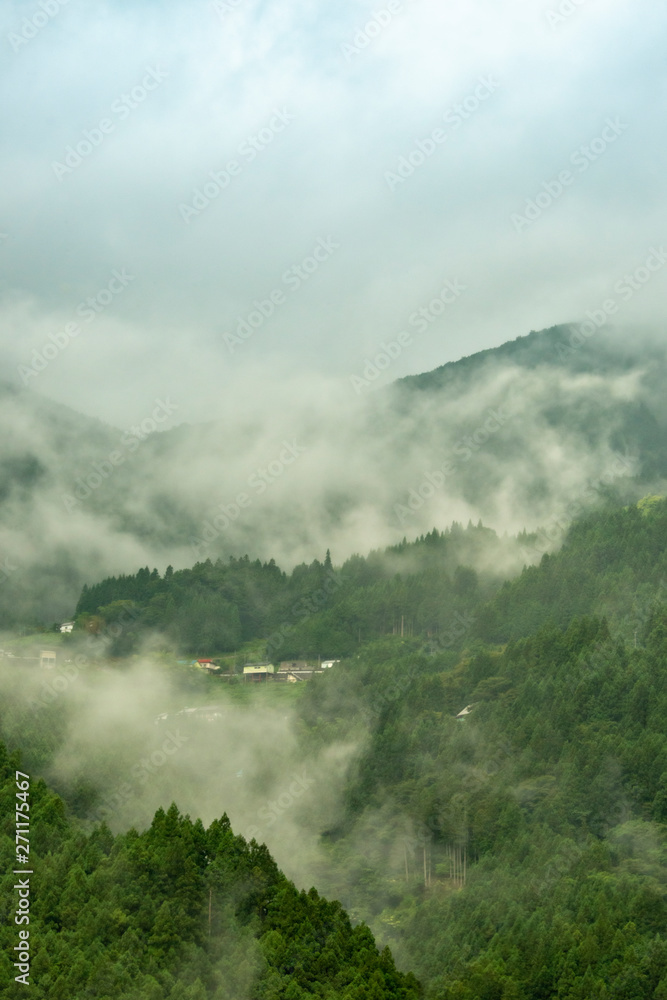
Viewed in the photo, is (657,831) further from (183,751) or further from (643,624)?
(183,751)

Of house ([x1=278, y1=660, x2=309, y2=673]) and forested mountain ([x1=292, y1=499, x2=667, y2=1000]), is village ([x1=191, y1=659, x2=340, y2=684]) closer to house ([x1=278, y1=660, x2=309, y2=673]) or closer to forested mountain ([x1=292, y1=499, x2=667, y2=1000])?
house ([x1=278, y1=660, x2=309, y2=673])

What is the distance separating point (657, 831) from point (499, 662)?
33.9 metres

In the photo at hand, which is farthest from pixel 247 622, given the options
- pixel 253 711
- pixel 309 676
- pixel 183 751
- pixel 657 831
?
pixel 657 831

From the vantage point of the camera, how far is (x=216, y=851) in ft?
245

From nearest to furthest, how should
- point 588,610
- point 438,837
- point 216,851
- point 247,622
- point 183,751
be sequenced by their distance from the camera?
point 216,851 → point 438,837 → point 183,751 → point 588,610 → point 247,622

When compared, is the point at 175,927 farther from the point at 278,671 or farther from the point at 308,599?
the point at 308,599

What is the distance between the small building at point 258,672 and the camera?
15425 centimetres

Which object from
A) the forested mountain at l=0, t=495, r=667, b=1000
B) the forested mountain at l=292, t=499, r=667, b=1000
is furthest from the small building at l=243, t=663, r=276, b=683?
the forested mountain at l=292, t=499, r=667, b=1000

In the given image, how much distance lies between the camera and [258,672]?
508 ft

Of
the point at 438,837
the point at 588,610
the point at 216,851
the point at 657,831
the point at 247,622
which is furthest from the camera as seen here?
the point at 247,622

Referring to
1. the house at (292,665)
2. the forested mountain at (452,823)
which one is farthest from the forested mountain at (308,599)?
the house at (292,665)

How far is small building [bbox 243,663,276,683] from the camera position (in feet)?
506

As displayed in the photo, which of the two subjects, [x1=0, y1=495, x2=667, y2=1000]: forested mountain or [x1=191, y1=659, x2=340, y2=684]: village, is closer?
[x1=0, y1=495, x2=667, y2=1000]: forested mountain

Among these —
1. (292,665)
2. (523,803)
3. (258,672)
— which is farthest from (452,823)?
(292,665)
